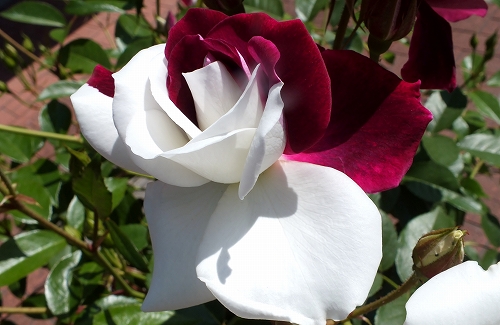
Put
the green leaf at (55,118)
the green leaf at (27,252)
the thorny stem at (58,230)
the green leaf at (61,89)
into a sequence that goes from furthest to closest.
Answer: the green leaf at (55,118)
the green leaf at (61,89)
the green leaf at (27,252)
the thorny stem at (58,230)

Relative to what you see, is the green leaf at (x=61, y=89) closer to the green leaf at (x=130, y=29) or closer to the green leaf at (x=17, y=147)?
the green leaf at (x=17, y=147)

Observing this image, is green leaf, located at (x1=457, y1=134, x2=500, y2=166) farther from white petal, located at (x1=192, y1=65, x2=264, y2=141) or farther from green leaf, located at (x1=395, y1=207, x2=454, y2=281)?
white petal, located at (x1=192, y1=65, x2=264, y2=141)

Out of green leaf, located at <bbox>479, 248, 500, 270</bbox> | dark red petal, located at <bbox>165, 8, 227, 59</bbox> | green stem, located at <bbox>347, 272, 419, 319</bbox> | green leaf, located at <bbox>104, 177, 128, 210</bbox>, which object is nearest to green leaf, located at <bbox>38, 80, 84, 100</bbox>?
green leaf, located at <bbox>104, 177, 128, 210</bbox>

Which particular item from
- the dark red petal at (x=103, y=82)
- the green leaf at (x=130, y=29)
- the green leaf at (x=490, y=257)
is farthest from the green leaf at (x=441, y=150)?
the green leaf at (x=130, y=29)

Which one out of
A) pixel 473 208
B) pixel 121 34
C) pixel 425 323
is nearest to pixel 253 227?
pixel 425 323

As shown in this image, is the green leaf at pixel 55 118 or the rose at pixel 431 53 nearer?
the rose at pixel 431 53

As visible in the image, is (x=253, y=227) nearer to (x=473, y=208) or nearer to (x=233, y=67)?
(x=233, y=67)
